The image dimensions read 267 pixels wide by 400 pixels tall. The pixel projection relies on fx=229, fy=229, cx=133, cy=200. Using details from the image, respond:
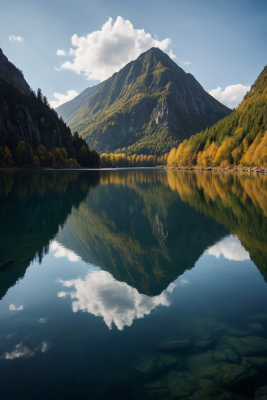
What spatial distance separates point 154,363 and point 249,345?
89.7 inches

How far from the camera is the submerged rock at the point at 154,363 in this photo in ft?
15.1

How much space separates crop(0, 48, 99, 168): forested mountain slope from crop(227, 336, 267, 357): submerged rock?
391 feet

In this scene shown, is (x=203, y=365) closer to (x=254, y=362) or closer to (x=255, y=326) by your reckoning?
(x=254, y=362)

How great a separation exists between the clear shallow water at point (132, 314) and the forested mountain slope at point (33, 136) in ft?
368

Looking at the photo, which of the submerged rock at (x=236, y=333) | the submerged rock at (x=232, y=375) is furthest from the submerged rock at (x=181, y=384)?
the submerged rock at (x=236, y=333)

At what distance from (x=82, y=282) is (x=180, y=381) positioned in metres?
4.94

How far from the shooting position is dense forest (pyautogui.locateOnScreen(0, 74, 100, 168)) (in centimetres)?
11562

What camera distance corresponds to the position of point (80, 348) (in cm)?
513

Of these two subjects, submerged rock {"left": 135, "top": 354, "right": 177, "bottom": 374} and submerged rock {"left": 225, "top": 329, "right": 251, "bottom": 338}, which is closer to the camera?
submerged rock {"left": 135, "top": 354, "right": 177, "bottom": 374}

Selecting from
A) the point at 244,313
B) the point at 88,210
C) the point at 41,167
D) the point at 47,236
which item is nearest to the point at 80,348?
the point at 244,313

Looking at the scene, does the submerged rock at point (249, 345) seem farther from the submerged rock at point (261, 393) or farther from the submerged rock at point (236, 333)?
the submerged rock at point (261, 393)

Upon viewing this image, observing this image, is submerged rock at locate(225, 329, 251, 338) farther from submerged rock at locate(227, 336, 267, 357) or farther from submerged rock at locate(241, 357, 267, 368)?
submerged rock at locate(241, 357, 267, 368)

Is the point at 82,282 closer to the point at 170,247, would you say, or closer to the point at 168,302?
the point at 168,302

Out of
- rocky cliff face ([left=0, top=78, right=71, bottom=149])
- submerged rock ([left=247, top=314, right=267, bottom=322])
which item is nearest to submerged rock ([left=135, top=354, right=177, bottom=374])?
submerged rock ([left=247, top=314, right=267, bottom=322])
